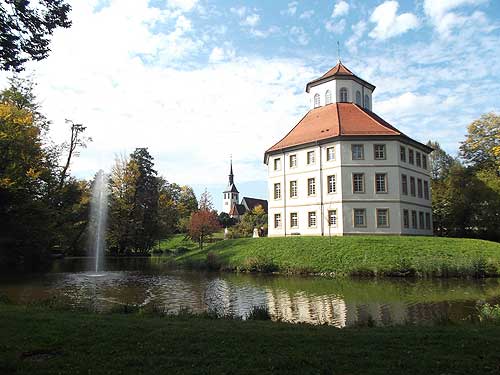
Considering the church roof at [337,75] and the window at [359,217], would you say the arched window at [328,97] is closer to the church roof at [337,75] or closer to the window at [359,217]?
the church roof at [337,75]

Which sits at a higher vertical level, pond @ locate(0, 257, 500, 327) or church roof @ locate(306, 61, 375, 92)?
church roof @ locate(306, 61, 375, 92)

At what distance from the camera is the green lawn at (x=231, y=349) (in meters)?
5.31

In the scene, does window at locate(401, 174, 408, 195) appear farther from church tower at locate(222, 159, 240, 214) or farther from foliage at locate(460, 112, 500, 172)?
church tower at locate(222, 159, 240, 214)

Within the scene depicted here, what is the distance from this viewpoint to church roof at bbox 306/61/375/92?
43219mm

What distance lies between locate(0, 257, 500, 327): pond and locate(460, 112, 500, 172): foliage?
27.6 metres

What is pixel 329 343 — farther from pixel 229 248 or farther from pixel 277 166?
pixel 277 166

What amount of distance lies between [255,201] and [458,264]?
94.8 m

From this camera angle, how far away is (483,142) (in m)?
45.3

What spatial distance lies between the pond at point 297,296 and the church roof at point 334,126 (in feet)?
58.2

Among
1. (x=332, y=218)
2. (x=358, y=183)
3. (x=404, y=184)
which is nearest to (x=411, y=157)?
(x=404, y=184)

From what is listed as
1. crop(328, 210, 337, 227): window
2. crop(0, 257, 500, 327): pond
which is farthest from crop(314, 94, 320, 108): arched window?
crop(0, 257, 500, 327): pond

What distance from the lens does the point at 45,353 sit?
6.03 m

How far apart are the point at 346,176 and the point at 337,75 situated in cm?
1199

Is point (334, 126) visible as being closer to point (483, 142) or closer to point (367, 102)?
point (367, 102)
